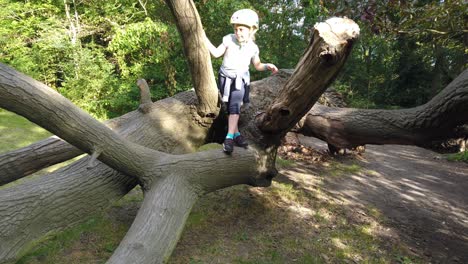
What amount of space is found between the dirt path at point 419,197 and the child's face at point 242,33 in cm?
355

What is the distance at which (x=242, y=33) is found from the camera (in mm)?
3277

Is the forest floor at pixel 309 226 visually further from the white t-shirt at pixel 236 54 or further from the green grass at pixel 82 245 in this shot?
the white t-shirt at pixel 236 54

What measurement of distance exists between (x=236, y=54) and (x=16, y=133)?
724 cm

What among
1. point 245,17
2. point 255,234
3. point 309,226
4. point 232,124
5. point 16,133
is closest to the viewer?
point 245,17

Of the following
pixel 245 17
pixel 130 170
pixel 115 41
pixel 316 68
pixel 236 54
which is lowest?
pixel 130 170

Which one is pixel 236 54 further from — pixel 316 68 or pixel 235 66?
pixel 316 68

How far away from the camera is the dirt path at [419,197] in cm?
436

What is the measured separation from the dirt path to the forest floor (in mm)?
20

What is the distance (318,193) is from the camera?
229 inches

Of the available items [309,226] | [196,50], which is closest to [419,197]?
[309,226]

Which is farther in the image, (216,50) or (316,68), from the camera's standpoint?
(216,50)

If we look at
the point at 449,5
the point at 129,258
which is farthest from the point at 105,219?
the point at 449,5

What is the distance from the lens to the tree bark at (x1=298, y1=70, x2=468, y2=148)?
2.94 metres

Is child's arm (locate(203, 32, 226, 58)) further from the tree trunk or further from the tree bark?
the tree bark
